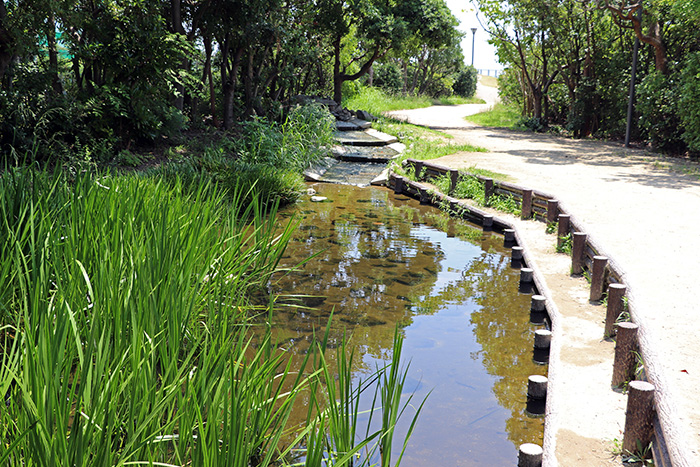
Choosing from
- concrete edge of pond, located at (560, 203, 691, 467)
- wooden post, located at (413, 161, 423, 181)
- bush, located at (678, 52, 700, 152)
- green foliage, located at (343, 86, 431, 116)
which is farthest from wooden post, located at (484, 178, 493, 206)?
green foliage, located at (343, 86, 431, 116)

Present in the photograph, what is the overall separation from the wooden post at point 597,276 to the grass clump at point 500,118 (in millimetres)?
19771

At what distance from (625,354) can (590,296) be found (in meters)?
1.65

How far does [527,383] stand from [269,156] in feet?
27.0

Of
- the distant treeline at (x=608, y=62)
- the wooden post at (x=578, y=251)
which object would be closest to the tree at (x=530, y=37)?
the distant treeline at (x=608, y=62)

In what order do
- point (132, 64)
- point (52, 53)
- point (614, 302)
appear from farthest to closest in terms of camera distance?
point (132, 64)
point (52, 53)
point (614, 302)

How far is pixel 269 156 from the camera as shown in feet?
36.7

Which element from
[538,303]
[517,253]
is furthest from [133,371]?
[517,253]

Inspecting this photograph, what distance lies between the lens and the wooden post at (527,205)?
317 inches

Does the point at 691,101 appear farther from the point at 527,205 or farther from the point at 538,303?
the point at 538,303

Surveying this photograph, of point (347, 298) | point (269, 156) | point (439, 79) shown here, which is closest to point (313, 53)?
point (269, 156)

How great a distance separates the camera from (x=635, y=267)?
5312 mm

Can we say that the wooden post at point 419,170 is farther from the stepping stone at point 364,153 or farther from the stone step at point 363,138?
the stone step at point 363,138

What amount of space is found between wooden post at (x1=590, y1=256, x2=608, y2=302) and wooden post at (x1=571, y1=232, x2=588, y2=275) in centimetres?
67

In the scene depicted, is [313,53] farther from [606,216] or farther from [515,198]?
[606,216]
